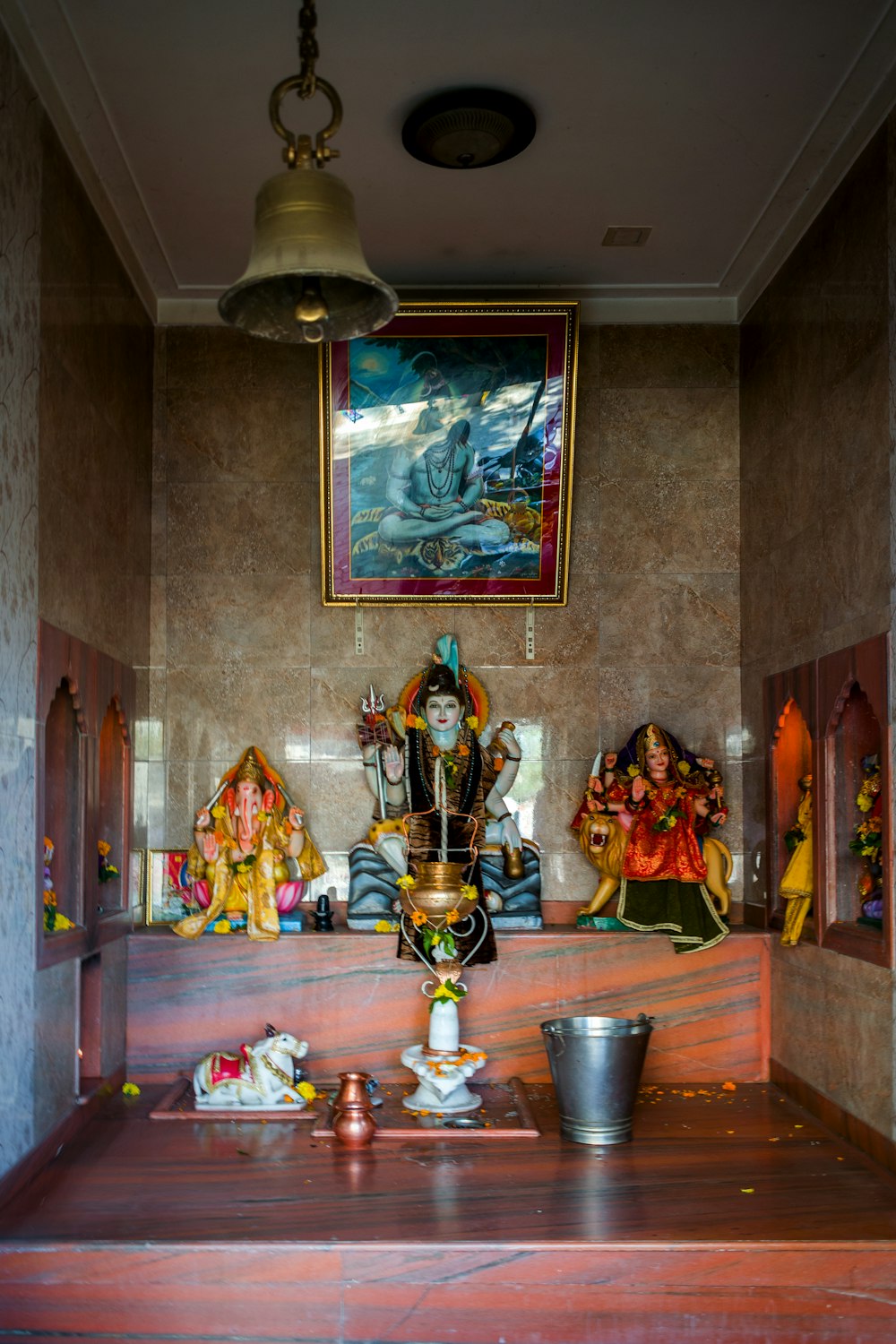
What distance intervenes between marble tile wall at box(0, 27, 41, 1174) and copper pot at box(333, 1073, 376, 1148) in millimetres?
1242

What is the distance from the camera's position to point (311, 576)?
6.95 metres

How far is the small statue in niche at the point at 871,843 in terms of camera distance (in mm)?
4906

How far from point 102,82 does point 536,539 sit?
10.4ft

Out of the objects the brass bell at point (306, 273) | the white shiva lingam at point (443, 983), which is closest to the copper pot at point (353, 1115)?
the white shiva lingam at point (443, 983)

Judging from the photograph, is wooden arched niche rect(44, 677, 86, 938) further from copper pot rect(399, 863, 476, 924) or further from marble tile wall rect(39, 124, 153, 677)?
copper pot rect(399, 863, 476, 924)

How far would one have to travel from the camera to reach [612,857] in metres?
6.48

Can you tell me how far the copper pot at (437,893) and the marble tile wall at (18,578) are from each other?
6.51 ft

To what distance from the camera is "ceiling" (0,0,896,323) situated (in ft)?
14.7

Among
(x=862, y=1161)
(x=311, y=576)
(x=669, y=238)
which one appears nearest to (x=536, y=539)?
(x=311, y=576)

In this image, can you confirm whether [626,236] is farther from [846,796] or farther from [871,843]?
[871,843]

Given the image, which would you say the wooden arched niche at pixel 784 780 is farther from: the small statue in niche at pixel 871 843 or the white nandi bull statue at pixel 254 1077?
the white nandi bull statue at pixel 254 1077

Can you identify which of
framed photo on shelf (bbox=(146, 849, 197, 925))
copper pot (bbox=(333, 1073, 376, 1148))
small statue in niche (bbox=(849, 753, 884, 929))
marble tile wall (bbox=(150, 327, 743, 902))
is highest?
marble tile wall (bbox=(150, 327, 743, 902))

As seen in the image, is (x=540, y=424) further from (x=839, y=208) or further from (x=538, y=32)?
(x=538, y=32)

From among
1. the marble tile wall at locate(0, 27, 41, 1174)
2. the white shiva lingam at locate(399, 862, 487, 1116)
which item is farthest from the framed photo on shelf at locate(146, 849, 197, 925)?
the marble tile wall at locate(0, 27, 41, 1174)
